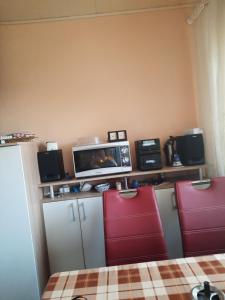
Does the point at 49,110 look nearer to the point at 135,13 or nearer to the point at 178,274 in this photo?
the point at 135,13

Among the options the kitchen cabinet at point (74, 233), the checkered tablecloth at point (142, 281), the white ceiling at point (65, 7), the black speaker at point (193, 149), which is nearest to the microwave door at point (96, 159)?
the kitchen cabinet at point (74, 233)

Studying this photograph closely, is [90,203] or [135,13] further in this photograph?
[135,13]

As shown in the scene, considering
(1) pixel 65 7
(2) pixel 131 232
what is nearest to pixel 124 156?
(2) pixel 131 232

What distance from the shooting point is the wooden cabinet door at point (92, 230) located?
2146 mm

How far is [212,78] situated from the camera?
202 cm

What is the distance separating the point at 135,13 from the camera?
8.03ft

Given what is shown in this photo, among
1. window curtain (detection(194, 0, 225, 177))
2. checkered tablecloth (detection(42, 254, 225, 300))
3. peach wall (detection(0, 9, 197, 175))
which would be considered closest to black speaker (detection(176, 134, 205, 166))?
window curtain (detection(194, 0, 225, 177))

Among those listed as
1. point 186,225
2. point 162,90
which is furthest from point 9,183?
point 162,90

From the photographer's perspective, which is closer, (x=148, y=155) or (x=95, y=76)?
(x=148, y=155)

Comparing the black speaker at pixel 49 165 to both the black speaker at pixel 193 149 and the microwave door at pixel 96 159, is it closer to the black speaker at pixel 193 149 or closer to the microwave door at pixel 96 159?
the microwave door at pixel 96 159

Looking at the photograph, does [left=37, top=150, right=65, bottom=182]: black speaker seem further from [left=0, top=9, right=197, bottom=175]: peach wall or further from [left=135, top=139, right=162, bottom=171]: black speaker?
[left=135, top=139, right=162, bottom=171]: black speaker

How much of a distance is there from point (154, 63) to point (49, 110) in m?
1.12

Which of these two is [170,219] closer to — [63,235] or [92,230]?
[92,230]

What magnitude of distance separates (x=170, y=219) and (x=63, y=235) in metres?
0.92
